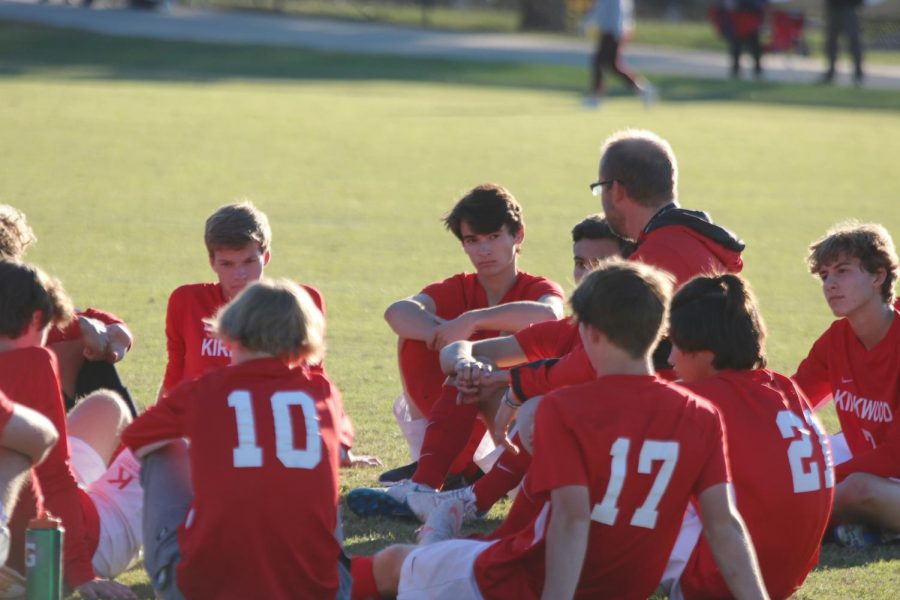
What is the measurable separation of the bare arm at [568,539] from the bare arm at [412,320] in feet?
7.63

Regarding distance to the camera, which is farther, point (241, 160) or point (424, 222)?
point (241, 160)

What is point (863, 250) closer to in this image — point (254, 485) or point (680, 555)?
point (680, 555)

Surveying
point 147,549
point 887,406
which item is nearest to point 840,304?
point 887,406

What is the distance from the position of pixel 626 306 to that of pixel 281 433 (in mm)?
1027

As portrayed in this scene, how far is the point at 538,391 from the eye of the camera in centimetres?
534

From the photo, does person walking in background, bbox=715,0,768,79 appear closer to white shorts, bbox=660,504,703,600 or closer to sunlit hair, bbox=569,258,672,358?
white shorts, bbox=660,504,703,600

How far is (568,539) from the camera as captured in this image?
3.98 metres

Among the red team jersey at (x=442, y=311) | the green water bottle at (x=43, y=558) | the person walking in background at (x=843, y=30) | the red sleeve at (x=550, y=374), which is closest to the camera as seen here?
the green water bottle at (x=43, y=558)

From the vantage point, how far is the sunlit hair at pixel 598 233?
6492 mm

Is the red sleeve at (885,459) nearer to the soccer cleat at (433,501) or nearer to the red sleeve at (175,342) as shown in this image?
the soccer cleat at (433,501)

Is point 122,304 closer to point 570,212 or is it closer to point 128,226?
point 128,226

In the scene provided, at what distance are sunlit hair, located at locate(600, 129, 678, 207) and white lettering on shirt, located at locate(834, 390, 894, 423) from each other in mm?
1028

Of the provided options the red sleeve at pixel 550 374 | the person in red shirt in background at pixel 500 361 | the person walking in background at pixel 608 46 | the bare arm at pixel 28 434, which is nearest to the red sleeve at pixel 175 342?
the person in red shirt in background at pixel 500 361

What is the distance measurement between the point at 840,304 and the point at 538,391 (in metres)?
1.27
